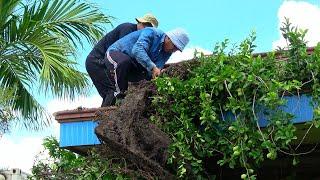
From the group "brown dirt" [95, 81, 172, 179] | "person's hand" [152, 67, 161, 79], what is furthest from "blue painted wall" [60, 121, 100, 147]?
"person's hand" [152, 67, 161, 79]

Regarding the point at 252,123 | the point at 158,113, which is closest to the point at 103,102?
the point at 158,113

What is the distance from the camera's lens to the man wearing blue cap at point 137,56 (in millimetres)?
6094

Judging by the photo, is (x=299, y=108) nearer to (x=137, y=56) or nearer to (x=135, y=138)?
(x=135, y=138)

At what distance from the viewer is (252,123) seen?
5.03 metres

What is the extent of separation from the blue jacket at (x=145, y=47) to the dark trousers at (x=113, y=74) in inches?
4.5

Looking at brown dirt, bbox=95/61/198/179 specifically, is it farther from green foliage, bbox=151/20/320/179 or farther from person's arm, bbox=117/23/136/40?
person's arm, bbox=117/23/136/40

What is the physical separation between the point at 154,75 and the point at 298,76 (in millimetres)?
1439

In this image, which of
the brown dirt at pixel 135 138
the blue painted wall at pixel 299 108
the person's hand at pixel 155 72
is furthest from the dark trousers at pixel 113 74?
the blue painted wall at pixel 299 108

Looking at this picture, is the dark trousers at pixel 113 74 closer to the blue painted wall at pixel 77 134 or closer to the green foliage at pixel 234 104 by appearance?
the blue painted wall at pixel 77 134

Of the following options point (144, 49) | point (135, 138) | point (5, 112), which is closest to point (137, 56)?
point (144, 49)

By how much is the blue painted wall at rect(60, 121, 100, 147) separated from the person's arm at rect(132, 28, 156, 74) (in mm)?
797

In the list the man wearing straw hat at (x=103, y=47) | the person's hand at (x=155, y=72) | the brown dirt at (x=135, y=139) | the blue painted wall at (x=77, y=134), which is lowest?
the brown dirt at (x=135, y=139)

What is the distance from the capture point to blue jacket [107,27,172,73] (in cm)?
605

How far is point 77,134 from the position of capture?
5.96 metres
